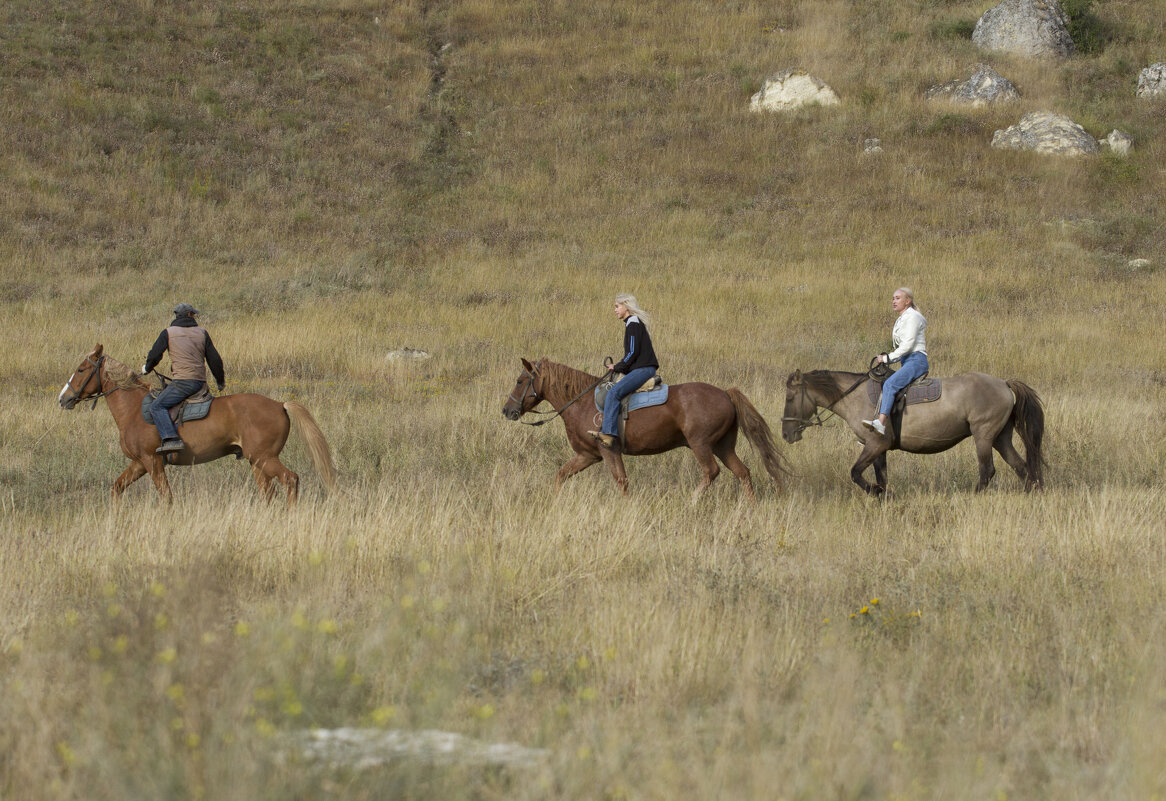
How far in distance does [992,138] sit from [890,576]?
3076 cm

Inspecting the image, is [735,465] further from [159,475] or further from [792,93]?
[792,93]

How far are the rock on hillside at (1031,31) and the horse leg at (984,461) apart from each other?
33507mm

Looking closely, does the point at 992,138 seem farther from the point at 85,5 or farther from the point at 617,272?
the point at 85,5

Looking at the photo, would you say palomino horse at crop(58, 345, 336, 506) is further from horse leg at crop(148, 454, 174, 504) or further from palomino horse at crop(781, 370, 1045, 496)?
palomino horse at crop(781, 370, 1045, 496)

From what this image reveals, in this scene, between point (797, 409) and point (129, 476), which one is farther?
point (797, 409)

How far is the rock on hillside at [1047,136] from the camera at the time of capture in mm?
32281

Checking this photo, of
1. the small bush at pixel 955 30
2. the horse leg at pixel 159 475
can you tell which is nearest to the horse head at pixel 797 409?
the horse leg at pixel 159 475

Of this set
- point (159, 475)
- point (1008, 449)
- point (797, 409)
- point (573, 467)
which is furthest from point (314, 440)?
point (1008, 449)

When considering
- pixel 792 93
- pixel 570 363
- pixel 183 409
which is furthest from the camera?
pixel 792 93

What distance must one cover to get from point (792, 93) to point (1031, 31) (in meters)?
10.1

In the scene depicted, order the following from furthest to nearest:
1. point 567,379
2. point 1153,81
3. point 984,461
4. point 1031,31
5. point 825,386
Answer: point 1031,31
point 1153,81
point 825,386
point 567,379
point 984,461

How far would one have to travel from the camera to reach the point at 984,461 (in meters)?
10.3

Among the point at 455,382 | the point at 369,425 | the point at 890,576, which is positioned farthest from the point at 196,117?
the point at 890,576

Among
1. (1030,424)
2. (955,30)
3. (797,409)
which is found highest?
(955,30)
